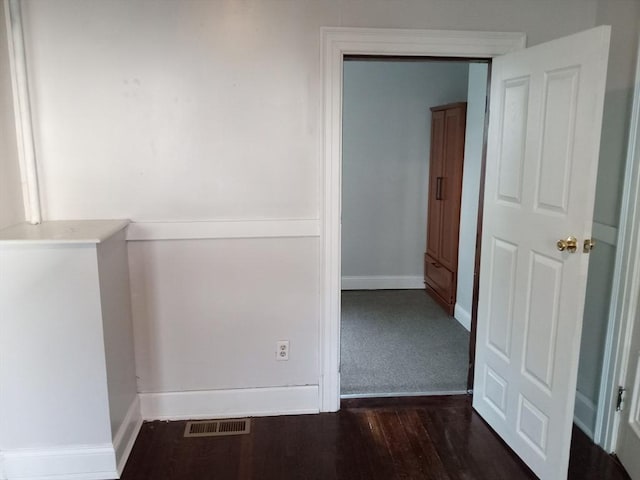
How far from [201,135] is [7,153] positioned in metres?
0.84

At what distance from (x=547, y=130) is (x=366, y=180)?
278 cm

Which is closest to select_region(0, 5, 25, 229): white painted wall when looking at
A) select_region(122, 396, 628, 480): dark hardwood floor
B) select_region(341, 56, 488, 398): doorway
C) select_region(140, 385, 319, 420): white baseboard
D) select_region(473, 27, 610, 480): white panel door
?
select_region(140, 385, 319, 420): white baseboard

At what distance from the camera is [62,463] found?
213cm

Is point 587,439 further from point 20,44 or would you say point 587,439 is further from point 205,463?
point 20,44

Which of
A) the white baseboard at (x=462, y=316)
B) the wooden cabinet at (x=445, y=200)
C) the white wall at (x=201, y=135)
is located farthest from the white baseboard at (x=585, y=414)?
the wooden cabinet at (x=445, y=200)

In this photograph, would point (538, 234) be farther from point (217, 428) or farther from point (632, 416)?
point (217, 428)

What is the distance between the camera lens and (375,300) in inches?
181

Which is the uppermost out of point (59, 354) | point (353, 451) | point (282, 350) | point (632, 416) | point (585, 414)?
point (59, 354)

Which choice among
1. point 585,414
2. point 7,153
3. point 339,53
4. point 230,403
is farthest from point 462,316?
point 7,153

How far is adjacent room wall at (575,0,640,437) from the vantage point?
2.20m

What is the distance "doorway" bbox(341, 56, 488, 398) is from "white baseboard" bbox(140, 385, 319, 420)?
108 cm

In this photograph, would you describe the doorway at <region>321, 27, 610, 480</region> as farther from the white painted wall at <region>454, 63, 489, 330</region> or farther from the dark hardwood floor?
the white painted wall at <region>454, 63, 489, 330</region>

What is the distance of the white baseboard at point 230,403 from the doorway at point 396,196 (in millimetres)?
1078

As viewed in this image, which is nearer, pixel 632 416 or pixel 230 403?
pixel 632 416
